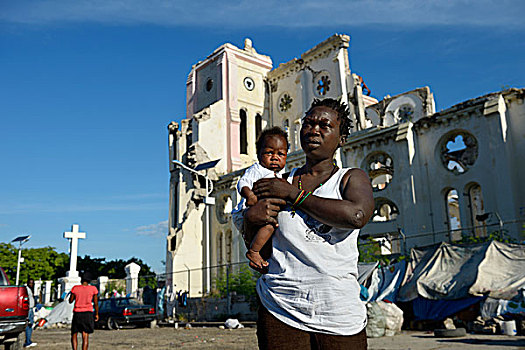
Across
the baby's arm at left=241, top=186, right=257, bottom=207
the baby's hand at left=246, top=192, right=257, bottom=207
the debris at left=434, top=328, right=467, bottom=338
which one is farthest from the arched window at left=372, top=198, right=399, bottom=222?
the baby's hand at left=246, top=192, right=257, bottom=207

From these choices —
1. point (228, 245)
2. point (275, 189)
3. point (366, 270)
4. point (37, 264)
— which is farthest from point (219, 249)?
point (37, 264)

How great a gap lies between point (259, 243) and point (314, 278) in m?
0.33

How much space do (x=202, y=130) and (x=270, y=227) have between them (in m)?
Result: 32.9

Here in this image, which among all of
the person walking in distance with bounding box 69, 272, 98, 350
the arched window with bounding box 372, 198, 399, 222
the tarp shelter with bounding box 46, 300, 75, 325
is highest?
the arched window with bounding box 372, 198, 399, 222

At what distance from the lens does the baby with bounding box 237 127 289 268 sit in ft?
7.88

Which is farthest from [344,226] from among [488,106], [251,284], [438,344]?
[251,284]

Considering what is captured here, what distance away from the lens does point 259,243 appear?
2.40 metres

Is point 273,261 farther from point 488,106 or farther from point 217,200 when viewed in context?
point 217,200

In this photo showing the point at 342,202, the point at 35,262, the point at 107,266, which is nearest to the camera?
the point at 342,202

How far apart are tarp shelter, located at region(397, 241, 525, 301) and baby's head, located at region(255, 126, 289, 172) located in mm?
11846

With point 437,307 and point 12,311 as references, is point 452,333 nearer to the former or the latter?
point 437,307

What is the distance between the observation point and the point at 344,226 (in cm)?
220

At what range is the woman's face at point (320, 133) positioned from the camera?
2518mm

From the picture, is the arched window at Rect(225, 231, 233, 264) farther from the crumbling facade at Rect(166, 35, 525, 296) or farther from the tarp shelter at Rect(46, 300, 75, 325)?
the tarp shelter at Rect(46, 300, 75, 325)
